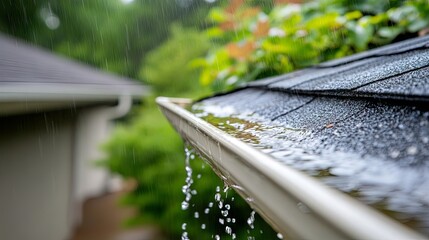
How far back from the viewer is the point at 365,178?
564 mm

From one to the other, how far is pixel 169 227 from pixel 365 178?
436 centimetres

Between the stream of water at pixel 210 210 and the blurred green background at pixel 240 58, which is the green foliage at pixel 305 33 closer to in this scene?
the blurred green background at pixel 240 58

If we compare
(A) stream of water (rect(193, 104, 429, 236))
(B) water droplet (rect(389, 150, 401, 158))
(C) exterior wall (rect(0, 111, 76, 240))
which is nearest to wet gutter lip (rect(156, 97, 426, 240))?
(A) stream of water (rect(193, 104, 429, 236))

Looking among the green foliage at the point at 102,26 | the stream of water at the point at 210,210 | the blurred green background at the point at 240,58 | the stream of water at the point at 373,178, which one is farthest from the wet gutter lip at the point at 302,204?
the green foliage at the point at 102,26

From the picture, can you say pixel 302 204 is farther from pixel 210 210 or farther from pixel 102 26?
pixel 102 26

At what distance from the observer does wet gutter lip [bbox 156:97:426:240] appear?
1.30ft

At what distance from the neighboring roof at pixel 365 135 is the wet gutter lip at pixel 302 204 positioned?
2.4 inches

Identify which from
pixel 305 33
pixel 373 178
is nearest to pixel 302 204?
pixel 373 178

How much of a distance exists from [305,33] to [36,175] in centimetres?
418

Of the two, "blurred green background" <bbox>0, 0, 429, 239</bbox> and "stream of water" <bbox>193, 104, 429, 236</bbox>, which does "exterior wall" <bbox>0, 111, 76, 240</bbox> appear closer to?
"blurred green background" <bbox>0, 0, 429, 239</bbox>

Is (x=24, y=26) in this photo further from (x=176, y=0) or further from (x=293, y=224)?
Answer: (x=293, y=224)

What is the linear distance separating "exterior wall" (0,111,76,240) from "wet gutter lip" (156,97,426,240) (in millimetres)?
4043

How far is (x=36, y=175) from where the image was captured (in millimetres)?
4977

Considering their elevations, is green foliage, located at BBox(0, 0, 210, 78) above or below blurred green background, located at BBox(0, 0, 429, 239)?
above
